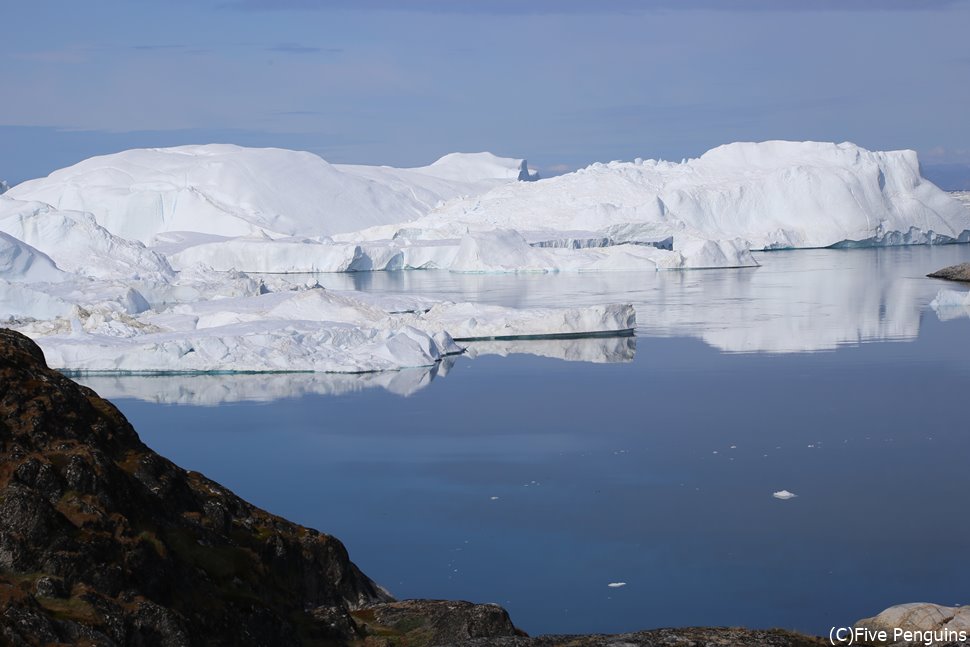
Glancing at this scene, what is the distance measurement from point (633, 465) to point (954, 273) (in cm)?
2016

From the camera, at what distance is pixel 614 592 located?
21.9ft

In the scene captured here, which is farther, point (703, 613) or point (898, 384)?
point (898, 384)

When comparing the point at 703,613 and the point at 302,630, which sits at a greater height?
the point at 302,630

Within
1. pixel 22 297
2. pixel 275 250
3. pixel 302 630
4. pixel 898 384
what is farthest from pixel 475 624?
pixel 275 250

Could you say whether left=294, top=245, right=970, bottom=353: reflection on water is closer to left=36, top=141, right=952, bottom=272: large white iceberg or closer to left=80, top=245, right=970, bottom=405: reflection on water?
left=80, top=245, right=970, bottom=405: reflection on water

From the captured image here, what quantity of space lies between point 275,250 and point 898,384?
88.2 ft

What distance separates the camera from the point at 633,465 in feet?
31.8

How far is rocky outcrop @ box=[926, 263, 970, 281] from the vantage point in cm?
2697

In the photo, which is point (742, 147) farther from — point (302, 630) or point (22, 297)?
point (302, 630)

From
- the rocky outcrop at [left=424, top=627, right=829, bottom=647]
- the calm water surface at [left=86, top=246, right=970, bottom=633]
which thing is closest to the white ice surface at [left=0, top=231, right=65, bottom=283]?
the calm water surface at [left=86, top=246, right=970, bottom=633]

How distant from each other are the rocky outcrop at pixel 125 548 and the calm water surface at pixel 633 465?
203 cm

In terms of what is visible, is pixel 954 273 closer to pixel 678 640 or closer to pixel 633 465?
pixel 633 465

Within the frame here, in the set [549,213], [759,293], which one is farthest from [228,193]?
[759,293]

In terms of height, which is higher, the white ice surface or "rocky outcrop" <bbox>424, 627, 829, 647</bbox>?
the white ice surface
